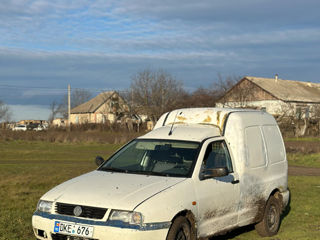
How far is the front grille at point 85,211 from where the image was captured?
5699 millimetres

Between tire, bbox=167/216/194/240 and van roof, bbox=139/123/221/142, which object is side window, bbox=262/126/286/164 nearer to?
van roof, bbox=139/123/221/142

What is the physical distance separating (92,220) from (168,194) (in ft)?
3.17

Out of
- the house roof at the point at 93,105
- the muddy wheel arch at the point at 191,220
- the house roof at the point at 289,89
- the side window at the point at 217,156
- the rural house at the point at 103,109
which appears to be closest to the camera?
the muddy wheel arch at the point at 191,220

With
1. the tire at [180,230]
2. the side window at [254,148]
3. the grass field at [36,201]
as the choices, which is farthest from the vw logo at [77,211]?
the side window at [254,148]

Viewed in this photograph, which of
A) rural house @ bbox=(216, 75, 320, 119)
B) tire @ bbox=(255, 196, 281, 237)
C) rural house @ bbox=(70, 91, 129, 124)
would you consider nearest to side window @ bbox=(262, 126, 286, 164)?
tire @ bbox=(255, 196, 281, 237)

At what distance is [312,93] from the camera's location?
71.2 meters

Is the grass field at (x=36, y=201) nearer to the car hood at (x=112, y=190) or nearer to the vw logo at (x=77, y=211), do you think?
the car hood at (x=112, y=190)

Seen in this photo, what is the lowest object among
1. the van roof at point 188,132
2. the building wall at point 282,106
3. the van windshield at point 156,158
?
the van windshield at point 156,158

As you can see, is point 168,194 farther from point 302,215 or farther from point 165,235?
point 302,215

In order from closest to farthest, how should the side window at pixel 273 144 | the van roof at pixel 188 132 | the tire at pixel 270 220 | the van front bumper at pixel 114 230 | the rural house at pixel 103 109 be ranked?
the van front bumper at pixel 114 230
the van roof at pixel 188 132
the tire at pixel 270 220
the side window at pixel 273 144
the rural house at pixel 103 109

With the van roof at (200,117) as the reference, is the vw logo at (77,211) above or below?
below

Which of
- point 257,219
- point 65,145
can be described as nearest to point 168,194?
point 257,219

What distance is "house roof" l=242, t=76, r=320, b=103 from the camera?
66062 mm

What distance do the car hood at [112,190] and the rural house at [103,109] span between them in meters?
68.6
